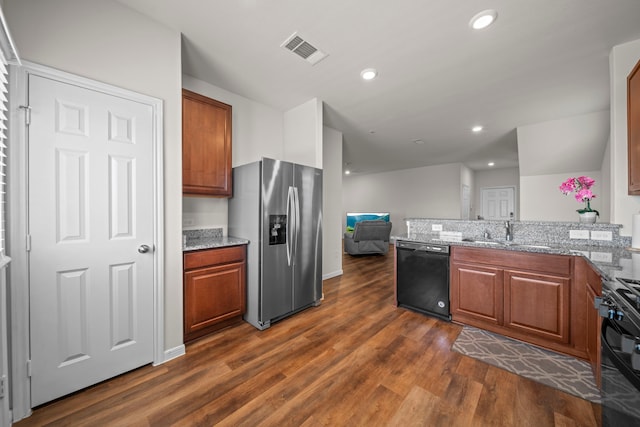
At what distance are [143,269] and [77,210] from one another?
584 millimetres

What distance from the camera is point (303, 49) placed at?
2213 mm

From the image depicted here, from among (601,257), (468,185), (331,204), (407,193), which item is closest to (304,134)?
(331,204)

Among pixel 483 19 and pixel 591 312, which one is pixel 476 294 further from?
pixel 483 19

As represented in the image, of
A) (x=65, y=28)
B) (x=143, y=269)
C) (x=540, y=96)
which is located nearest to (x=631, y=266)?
(x=540, y=96)

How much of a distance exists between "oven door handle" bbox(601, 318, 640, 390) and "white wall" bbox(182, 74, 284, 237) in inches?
126

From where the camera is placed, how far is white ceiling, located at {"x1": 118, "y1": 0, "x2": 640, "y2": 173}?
5.82 feet

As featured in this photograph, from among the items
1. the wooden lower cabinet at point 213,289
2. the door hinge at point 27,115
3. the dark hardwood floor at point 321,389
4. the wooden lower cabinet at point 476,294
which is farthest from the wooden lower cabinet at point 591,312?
the door hinge at point 27,115

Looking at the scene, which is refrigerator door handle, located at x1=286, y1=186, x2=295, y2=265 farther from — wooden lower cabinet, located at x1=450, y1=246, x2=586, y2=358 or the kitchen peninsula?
wooden lower cabinet, located at x1=450, y1=246, x2=586, y2=358

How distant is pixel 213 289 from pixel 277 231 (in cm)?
86

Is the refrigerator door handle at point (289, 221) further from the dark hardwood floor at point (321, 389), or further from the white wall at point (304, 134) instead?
the dark hardwood floor at point (321, 389)

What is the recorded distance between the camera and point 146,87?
1.87m

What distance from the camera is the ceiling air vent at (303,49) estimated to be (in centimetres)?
209

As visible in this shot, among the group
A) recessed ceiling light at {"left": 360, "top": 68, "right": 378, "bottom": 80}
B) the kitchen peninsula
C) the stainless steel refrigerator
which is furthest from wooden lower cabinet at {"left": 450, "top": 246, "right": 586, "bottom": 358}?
recessed ceiling light at {"left": 360, "top": 68, "right": 378, "bottom": 80}

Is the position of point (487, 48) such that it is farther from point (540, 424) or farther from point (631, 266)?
point (540, 424)
